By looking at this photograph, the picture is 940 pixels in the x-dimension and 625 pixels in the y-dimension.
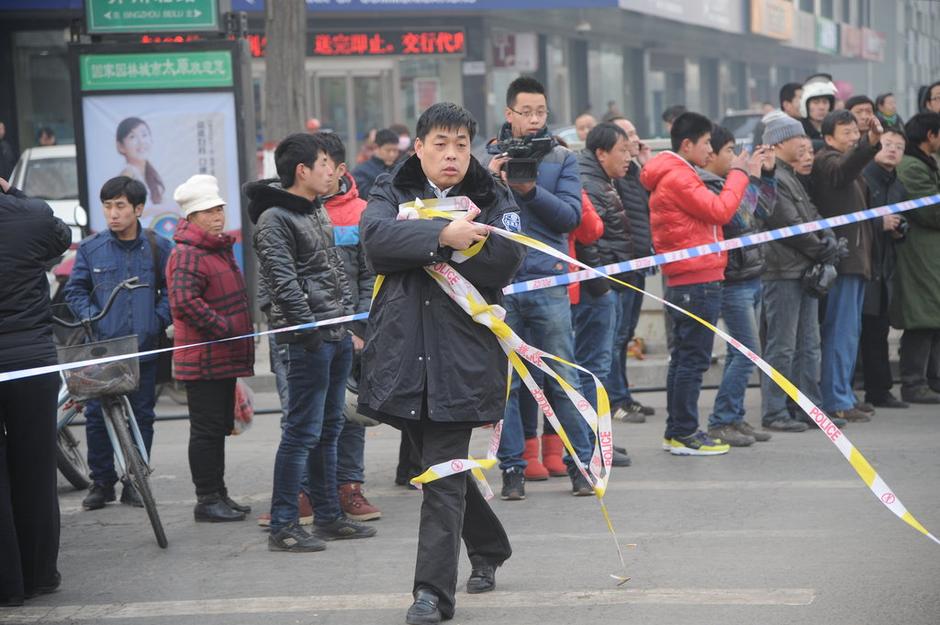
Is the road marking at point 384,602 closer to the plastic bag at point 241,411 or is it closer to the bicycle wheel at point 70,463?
the plastic bag at point 241,411

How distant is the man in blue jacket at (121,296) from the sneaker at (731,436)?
334 centimetres

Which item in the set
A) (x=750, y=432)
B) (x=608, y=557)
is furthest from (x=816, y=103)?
(x=608, y=557)

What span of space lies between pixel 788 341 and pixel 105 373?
4.35 meters

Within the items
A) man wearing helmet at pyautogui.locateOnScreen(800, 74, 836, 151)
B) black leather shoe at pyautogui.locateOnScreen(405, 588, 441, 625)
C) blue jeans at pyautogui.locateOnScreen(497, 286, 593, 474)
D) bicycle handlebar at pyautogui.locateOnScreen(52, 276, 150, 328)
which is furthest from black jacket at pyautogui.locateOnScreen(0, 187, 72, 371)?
man wearing helmet at pyautogui.locateOnScreen(800, 74, 836, 151)

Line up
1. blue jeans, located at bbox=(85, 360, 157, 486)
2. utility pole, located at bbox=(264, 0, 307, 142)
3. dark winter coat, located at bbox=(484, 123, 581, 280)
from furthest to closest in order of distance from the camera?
1. utility pole, located at bbox=(264, 0, 307, 142)
2. blue jeans, located at bbox=(85, 360, 157, 486)
3. dark winter coat, located at bbox=(484, 123, 581, 280)

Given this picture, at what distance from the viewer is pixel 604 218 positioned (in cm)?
848

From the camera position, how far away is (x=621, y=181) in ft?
31.3

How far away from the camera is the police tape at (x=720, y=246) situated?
7047mm

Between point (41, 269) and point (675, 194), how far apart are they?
369 centimetres

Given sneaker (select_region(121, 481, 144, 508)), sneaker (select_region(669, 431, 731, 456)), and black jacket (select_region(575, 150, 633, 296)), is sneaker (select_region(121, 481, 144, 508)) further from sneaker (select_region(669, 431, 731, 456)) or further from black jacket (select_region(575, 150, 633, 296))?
sneaker (select_region(669, 431, 731, 456))

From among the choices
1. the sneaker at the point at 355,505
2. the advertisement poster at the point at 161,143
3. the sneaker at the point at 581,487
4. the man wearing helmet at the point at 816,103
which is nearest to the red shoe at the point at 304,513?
the sneaker at the point at 355,505

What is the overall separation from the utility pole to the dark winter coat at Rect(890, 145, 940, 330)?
6630mm

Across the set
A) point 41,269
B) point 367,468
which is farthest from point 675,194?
point 41,269

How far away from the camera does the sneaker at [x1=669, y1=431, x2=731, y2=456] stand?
807 cm
